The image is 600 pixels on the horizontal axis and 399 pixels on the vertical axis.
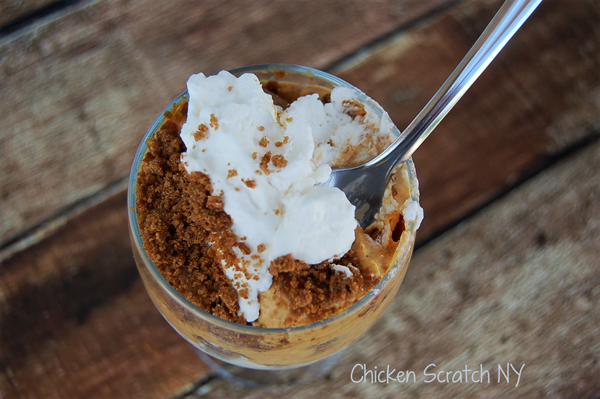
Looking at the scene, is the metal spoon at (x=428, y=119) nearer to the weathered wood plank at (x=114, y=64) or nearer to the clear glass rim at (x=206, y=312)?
the clear glass rim at (x=206, y=312)

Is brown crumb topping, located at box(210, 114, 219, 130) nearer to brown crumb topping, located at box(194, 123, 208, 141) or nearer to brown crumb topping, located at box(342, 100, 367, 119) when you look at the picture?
brown crumb topping, located at box(194, 123, 208, 141)

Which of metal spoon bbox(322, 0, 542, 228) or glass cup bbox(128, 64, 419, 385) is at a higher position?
metal spoon bbox(322, 0, 542, 228)

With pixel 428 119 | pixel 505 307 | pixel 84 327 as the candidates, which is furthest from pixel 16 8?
pixel 505 307

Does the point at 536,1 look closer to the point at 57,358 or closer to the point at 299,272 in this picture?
the point at 299,272

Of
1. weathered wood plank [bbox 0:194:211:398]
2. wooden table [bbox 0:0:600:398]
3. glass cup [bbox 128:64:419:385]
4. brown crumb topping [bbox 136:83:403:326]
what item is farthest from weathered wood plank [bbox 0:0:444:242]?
brown crumb topping [bbox 136:83:403:326]

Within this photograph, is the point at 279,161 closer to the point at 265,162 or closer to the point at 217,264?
the point at 265,162

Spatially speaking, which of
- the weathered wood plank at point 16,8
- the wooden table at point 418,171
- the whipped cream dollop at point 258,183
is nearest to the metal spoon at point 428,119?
the whipped cream dollop at point 258,183
